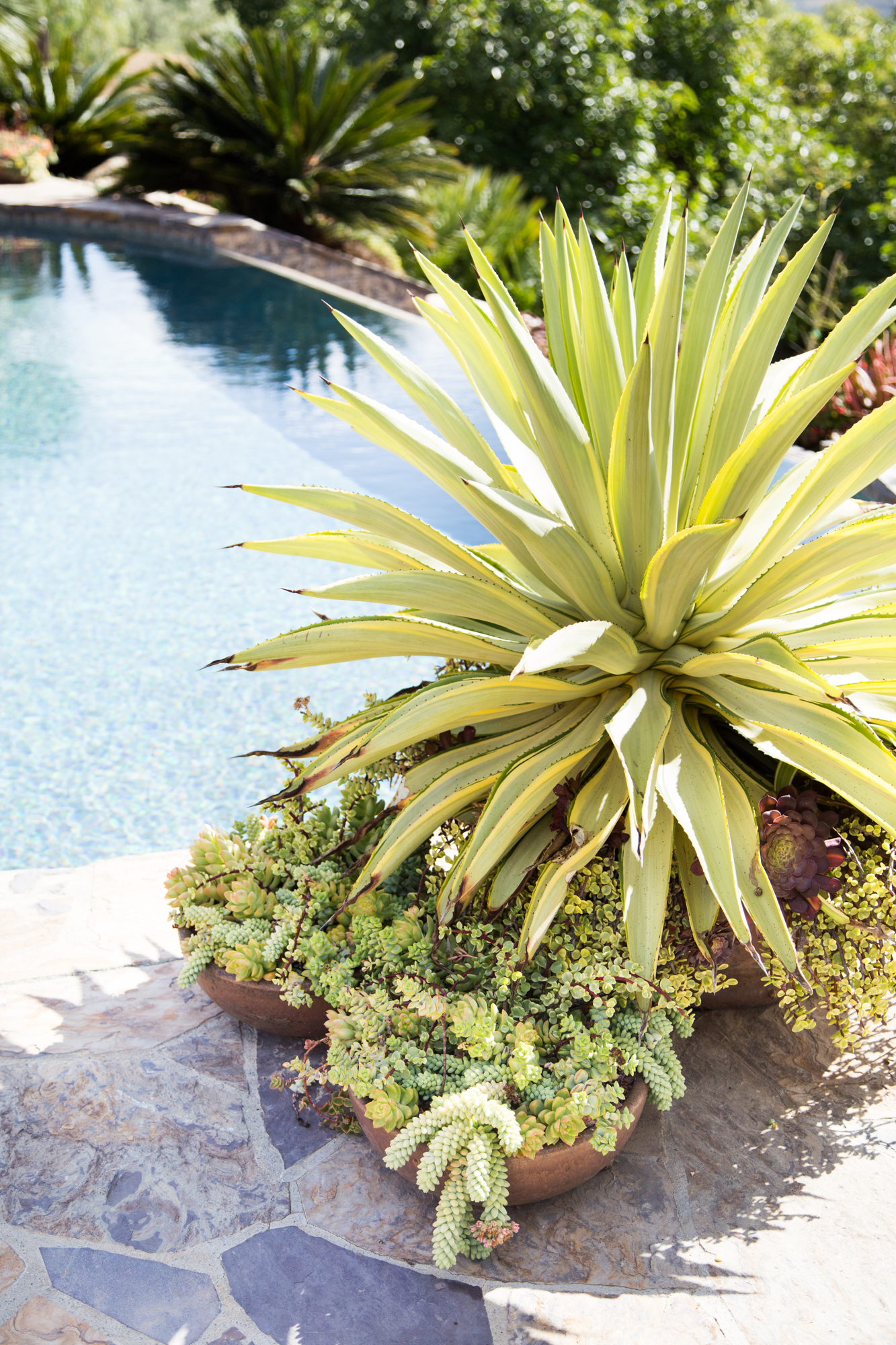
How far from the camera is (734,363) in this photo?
205 cm

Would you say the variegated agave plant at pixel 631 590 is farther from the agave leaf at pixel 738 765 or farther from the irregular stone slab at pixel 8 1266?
the irregular stone slab at pixel 8 1266

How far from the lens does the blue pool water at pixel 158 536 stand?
3879 mm

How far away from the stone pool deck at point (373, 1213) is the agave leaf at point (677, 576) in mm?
945

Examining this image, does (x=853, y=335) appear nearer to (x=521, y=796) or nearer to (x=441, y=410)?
(x=441, y=410)

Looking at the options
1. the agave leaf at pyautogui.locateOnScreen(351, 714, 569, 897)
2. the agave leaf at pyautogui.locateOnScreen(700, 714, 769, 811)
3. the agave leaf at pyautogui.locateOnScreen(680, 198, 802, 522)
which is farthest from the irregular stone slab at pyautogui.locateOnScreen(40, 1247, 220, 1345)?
the agave leaf at pyautogui.locateOnScreen(680, 198, 802, 522)

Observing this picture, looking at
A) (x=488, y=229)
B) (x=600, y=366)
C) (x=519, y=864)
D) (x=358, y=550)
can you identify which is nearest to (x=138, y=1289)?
(x=519, y=864)

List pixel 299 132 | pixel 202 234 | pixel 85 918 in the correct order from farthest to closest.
Answer: pixel 202 234 → pixel 299 132 → pixel 85 918

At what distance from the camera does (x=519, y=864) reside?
2.06 meters

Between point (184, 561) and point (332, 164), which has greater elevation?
point (332, 164)

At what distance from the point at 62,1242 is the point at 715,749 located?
5.13 ft

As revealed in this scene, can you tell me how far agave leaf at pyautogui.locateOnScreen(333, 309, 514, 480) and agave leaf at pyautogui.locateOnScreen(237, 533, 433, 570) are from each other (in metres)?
0.26

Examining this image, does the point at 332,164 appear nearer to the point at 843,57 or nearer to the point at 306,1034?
the point at 843,57

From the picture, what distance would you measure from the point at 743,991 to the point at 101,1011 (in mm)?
1479

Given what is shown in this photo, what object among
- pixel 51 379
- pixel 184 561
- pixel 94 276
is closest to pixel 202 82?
pixel 94 276
